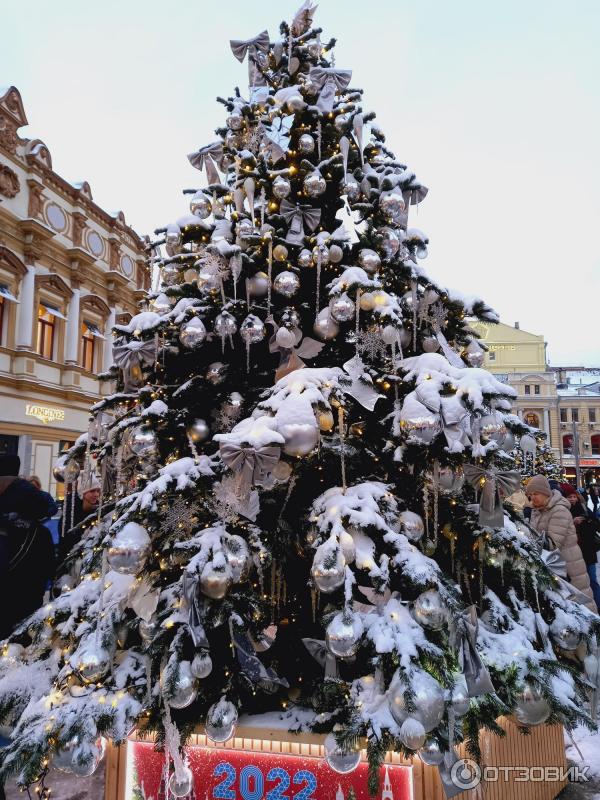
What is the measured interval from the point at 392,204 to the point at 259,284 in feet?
2.98

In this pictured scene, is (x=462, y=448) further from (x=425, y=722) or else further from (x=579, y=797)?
(x=579, y=797)

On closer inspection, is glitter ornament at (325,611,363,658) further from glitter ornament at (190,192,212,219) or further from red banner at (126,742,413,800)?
glitter ornament at (190,192,212,219)

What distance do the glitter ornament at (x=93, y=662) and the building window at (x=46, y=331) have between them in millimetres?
Answer: 15832

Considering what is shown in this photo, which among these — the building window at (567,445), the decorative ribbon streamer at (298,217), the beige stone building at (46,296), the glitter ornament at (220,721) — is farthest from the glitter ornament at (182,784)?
the building window at (567,445)

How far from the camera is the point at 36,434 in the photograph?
15.4 m

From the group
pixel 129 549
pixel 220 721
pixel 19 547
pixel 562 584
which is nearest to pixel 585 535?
pixel 562 584

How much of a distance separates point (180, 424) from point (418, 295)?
157 cm

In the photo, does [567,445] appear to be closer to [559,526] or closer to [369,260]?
[559,526]

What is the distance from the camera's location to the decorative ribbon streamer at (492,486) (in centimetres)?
237

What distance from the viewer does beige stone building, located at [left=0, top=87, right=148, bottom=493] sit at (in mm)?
14883

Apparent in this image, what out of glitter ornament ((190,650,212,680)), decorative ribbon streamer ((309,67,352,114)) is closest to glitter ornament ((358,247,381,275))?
decorative ribbon streamer ((309,67,352,114))

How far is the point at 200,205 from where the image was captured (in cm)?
351

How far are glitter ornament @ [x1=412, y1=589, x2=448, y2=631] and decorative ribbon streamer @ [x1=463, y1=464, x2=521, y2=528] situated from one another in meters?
0.57

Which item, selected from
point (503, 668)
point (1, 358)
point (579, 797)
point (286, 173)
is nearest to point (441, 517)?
point (503, 668)
